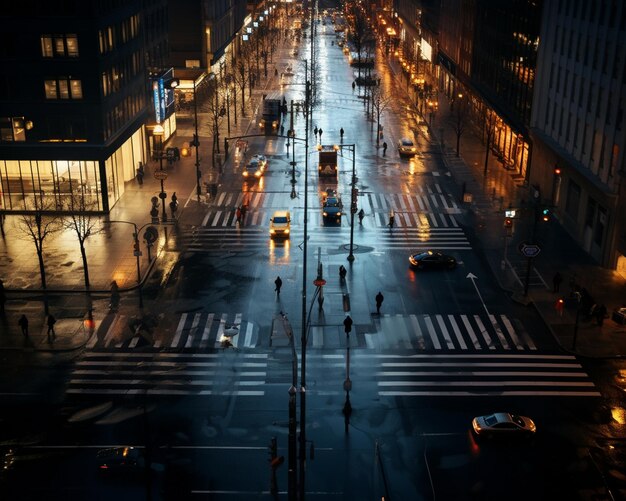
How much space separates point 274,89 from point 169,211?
68408 millimetres

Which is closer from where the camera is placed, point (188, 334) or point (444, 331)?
point (188, 334)

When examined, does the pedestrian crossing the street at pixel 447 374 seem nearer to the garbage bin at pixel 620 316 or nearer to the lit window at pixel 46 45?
the garbage bin at pixel 620 316

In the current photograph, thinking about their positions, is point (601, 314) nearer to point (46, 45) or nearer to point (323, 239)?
point (323, 239)

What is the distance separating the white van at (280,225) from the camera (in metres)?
63.8

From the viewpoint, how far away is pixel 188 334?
47.7 meters

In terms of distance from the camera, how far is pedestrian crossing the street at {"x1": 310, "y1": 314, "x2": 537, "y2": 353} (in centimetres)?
4631

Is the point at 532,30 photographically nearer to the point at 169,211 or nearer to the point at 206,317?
the point at 169,211

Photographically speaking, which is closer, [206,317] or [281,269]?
[206,317]

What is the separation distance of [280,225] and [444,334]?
20.7m

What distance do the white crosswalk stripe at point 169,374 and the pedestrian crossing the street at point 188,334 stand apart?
1.09 metres

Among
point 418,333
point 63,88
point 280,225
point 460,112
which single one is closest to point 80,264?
point 280,225

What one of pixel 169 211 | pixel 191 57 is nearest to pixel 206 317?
pixel 169 211

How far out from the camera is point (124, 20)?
75.1m

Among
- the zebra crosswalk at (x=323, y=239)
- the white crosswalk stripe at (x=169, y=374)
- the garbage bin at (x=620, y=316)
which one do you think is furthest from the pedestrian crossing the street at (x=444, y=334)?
the zebra crosswalk at (x=323, y=239)
